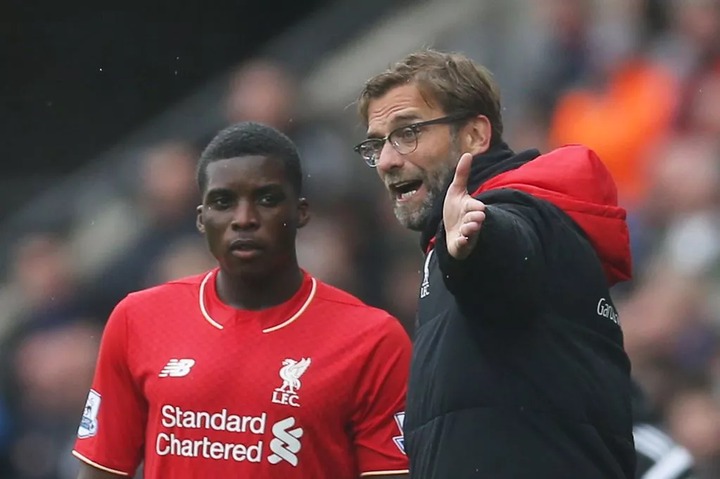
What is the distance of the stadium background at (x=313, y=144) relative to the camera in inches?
277

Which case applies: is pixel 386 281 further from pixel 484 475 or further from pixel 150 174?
pixel 484 475

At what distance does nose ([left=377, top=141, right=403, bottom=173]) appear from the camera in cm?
412

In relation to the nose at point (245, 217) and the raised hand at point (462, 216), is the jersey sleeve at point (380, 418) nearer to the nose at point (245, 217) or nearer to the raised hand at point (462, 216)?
the nose at point (245, 217)

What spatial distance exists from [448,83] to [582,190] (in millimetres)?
497

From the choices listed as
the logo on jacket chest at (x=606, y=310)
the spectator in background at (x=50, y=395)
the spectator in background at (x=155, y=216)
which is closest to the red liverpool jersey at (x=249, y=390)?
the logo on jacket chest at (x=606, y=310)

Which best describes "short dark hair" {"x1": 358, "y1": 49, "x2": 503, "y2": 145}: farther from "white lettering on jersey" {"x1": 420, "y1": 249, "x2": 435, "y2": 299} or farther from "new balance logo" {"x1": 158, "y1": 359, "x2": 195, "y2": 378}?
"new balance logo" {"x1": 158, "y1": 359, "x2": 195, "y2": 378}

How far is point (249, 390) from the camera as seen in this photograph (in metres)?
4.32

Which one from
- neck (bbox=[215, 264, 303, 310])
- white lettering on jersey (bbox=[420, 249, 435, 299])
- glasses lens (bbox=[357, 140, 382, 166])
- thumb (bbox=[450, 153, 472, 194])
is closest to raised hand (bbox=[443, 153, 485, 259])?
thumb (bbox=[450, 153, 472, 194])

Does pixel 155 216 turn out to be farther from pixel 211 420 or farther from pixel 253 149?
pixel 211 420

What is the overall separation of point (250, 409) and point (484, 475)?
0.82m

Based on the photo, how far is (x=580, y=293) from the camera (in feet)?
12.5

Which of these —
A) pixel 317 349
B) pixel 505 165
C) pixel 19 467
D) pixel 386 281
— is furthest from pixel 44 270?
pixel 505 165

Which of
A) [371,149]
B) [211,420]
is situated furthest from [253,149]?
[211,420]

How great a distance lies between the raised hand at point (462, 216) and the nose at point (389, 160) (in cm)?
53
